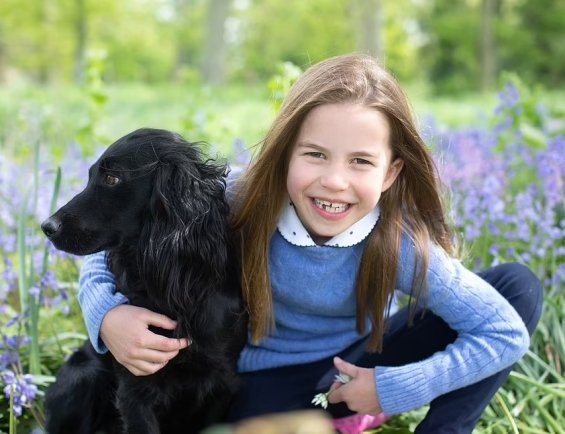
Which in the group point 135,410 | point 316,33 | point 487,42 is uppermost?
point 316,33

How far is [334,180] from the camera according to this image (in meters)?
2.04

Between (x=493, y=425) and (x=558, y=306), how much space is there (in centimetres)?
69

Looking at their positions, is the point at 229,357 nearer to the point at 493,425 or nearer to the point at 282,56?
the point at 493,425

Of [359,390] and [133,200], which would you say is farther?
[359,390]

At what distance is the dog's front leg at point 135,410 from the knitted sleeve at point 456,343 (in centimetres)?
71

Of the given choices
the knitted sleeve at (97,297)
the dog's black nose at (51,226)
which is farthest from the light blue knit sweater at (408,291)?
the dog's black nose at (51,226)

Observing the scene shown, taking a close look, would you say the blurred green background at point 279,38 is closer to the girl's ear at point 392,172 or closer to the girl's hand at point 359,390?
the girl's ear at point 392,172

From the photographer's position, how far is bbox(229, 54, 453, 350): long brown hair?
2125 millimetres

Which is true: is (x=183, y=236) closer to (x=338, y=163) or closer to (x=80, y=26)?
(x=338, y=163)

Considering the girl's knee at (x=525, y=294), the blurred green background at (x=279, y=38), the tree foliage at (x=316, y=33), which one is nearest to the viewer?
the girl's knee at (x=525, y=294)

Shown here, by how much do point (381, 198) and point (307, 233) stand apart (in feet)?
0.96

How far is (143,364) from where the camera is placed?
2.01 m

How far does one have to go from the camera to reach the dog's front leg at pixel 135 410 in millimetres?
2072

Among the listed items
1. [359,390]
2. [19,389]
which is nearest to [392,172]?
[359,390]
